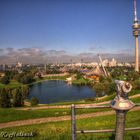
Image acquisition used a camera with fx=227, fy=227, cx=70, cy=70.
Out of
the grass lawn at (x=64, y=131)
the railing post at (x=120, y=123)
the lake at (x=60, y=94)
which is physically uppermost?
the railing post at (x=120, y=123)

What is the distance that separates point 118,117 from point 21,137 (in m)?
4.06

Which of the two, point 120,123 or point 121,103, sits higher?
point 121,103

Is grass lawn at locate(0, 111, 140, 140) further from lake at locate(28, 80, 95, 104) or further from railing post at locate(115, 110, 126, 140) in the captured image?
lake at locate(28, 80, 95, 104)

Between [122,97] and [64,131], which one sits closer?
[122,97]

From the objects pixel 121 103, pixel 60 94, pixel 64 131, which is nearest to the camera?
pixel 121 103

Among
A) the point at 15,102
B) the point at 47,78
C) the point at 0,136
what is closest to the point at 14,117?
the point at 0,136

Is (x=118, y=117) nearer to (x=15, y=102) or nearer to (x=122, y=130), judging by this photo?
(x=122, y=130)

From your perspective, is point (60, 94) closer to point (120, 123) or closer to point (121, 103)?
point (120, 123)

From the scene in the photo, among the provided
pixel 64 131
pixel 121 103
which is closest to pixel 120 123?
pixel 121 103

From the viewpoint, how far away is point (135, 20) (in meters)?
87.6

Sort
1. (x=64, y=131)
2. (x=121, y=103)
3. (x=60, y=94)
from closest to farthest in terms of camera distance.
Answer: (x=121, y=103), (x=64, y=131), (x=60, y=94)

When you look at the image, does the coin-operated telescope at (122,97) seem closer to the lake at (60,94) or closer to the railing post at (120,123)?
the railing post at (120,123)

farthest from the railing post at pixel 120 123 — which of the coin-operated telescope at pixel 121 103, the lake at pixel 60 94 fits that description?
the lake at pixel 60 94

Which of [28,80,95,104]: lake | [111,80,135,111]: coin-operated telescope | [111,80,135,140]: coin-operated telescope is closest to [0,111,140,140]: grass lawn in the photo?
[111,80,135,140]: coin-operated telescope
